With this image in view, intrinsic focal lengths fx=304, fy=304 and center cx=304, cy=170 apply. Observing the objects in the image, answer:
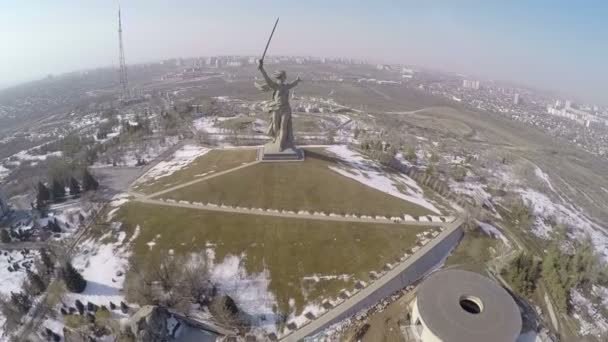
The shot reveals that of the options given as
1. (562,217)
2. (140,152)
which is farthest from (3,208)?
(562,217)

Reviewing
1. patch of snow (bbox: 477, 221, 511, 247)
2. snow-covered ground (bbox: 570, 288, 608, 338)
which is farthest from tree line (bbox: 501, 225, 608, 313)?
patch of snow (bbox: 477, 221, 511, 247)

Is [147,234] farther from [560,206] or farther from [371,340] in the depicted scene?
[560,206]

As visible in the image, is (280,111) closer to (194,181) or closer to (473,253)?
(194,181)

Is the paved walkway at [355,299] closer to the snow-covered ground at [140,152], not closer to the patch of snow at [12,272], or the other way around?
the patch of snow at [12,272]

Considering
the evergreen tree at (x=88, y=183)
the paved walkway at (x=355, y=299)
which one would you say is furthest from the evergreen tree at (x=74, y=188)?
the paved walkway at (x=355, y=299)

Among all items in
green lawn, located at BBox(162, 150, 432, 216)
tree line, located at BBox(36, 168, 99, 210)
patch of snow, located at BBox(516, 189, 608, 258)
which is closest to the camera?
green lawn, located at BBox(162, 150, 432, 216)

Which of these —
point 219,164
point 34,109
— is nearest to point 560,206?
point 219,164

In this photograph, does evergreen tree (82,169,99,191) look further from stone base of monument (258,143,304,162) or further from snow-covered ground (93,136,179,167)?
stone base of monument (258,143,304,162)
